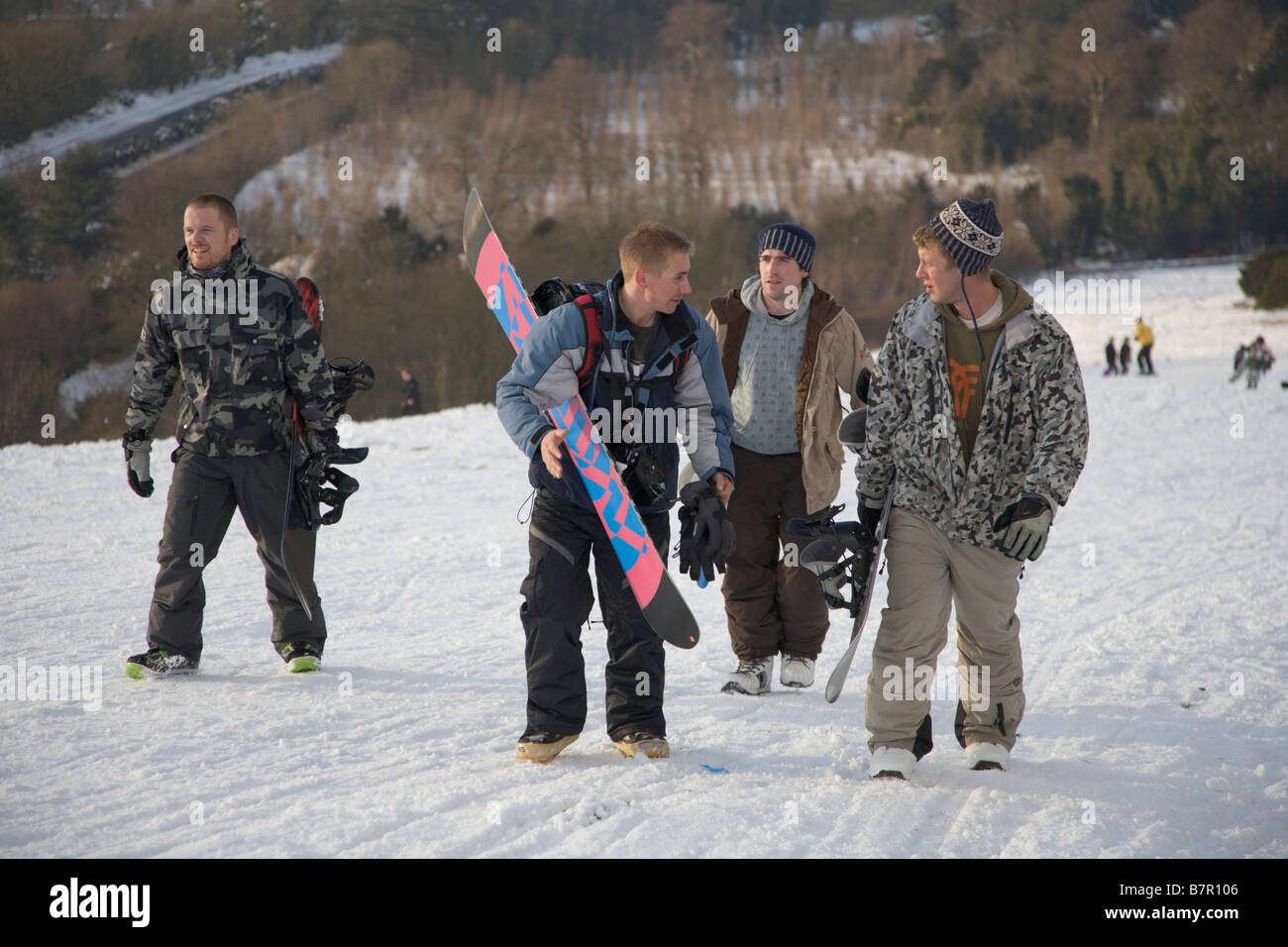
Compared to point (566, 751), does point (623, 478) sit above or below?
above

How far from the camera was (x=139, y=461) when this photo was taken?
4.25m

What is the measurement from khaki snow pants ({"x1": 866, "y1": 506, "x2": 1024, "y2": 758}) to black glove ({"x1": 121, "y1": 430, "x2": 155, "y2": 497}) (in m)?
2.85

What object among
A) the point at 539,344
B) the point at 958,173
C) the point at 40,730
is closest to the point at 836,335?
the point at 539,344

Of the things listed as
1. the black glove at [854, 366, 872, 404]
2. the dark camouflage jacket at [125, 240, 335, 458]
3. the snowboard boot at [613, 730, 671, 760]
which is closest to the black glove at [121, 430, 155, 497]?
the dark camouflage jacket at [125, 240, 335, 458]

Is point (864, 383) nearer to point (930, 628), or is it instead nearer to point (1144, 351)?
point (930, 628)

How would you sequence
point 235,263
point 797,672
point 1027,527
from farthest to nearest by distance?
point 797,672
point 235,263
point 1027,527

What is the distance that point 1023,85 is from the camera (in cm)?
5716

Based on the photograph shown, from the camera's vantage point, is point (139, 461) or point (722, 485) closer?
point (722, 485)

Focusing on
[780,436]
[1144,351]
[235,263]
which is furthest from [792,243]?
[1144,351]

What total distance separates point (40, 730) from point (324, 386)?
155cm

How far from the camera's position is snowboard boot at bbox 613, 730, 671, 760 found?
3365 mm

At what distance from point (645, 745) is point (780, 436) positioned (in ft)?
4.82

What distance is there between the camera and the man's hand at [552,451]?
10.2 ft

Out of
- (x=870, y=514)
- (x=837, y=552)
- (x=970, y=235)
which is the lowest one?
(x=837, y=552)
